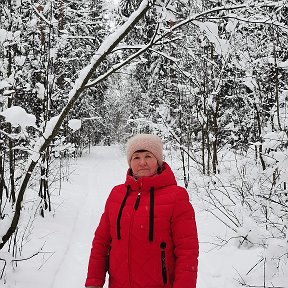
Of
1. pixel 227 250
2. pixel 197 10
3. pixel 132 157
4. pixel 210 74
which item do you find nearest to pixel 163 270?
pixel 132 157

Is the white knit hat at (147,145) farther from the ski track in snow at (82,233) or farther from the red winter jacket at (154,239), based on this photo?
the ski track in snow at (82,233)

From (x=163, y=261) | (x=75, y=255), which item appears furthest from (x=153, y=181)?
(x=75, y=255)

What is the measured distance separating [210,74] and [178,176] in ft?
11.2

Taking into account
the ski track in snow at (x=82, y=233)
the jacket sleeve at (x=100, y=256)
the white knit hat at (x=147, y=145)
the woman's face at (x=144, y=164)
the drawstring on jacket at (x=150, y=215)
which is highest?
the white knit hat at (x=147, y=145)

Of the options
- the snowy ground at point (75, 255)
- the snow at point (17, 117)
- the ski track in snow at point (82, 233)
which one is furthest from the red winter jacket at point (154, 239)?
the ski track in snow at point (82, 233)

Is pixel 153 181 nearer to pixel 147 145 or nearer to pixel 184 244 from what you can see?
pixel 147 145

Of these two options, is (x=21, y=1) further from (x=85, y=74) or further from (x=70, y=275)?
(x=70, y=275)

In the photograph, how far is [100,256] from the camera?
236 cm

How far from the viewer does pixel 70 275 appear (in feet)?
16.5

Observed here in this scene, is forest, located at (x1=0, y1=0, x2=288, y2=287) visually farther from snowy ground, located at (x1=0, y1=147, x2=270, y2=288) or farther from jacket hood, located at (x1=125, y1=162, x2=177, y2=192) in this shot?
jacket hood, located at (x1=125, y1=162, x2=177, y2=192)

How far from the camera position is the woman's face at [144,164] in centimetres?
236

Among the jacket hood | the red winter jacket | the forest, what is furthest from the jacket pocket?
the forest

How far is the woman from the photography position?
2098mm

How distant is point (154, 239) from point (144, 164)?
1.64 ft
